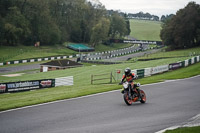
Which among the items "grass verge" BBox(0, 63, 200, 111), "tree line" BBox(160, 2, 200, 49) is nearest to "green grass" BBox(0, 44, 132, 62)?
"tree line" BBox(160, 2, 200, 49)

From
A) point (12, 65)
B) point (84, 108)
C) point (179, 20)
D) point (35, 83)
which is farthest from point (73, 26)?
point (84, 108)

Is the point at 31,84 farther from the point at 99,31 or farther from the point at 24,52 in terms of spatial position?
the point at 99,31

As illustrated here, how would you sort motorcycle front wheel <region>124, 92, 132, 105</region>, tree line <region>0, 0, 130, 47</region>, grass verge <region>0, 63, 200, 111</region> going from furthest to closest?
tree line <region>0, 0, 130, 47</region> < grass verge <region>0, 63, 200, 111</region> < motorcycle front wheel <region>124, 92, 132, 105</region>

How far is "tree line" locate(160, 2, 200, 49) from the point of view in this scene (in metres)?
85.4

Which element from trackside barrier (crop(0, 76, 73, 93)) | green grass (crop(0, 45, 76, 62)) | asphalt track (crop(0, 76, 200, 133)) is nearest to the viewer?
asphalt track (crop(0, 76, 200, 133))

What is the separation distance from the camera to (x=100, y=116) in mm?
13430

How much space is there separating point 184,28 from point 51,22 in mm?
41130

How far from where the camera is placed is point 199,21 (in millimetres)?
86875

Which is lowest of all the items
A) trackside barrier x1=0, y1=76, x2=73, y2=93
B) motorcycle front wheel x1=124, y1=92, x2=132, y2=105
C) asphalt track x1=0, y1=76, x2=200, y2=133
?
trackside barrier x1=0, y1=76, x2=73, y2=93

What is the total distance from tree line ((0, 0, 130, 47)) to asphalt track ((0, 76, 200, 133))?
68.4 m

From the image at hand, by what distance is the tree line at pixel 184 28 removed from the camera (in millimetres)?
85438

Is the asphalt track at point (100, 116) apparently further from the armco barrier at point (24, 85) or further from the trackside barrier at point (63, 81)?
the trackside barrier at point (63, 81)

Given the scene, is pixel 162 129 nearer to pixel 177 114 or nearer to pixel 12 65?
pixel 177 114

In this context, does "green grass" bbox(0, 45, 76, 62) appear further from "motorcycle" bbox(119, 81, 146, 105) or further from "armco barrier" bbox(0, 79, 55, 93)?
"motorcycle" bbox(119, 81, 146, 105)
